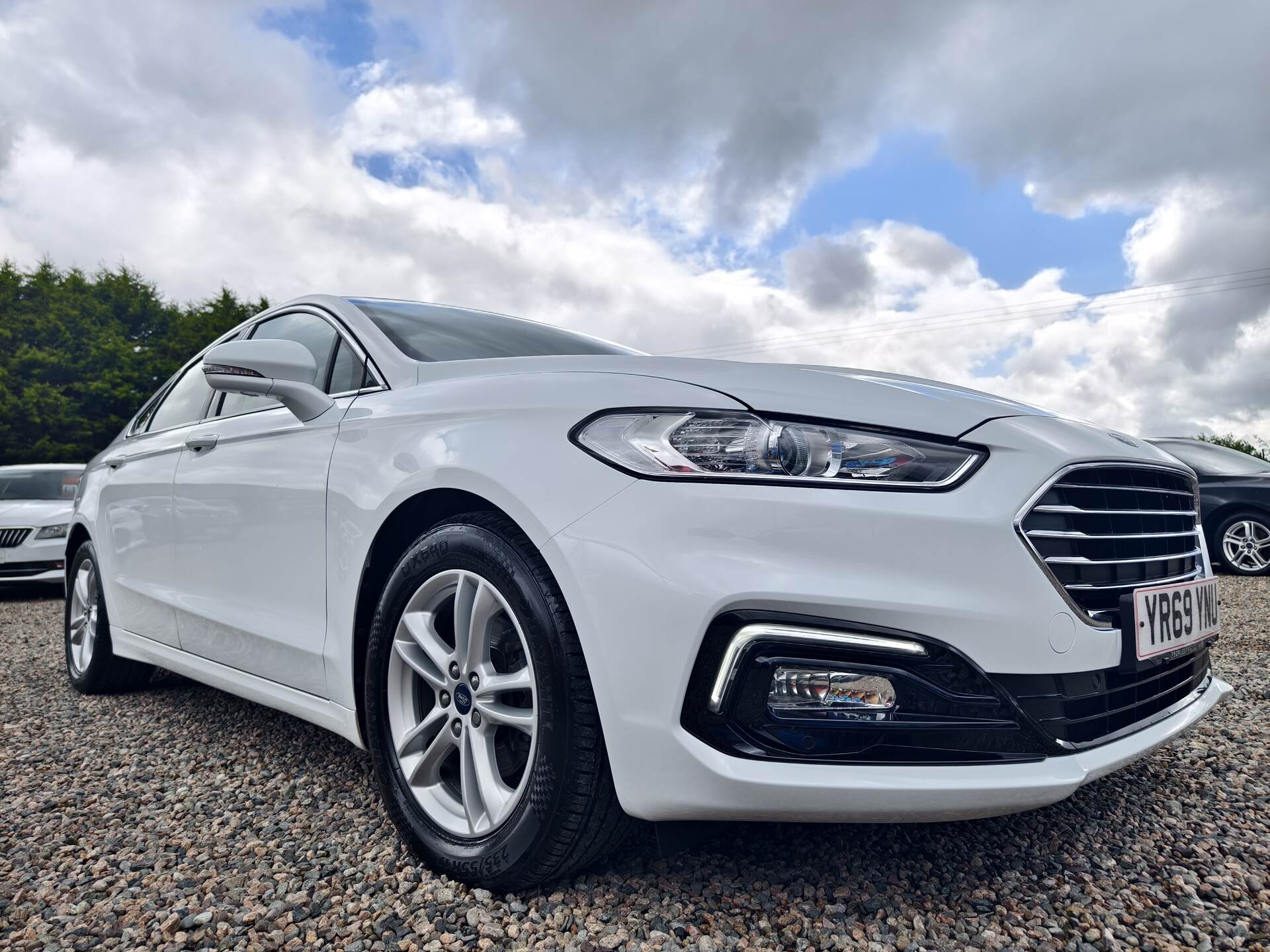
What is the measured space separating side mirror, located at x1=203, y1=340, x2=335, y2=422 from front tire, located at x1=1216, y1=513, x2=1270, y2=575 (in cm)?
827

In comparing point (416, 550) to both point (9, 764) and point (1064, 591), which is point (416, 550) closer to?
point (1064, 591)

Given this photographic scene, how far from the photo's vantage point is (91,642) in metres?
3.98

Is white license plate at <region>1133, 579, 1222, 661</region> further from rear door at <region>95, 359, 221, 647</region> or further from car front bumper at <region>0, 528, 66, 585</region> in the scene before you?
car front bumper at <region>0, 528, 66, 585</region>

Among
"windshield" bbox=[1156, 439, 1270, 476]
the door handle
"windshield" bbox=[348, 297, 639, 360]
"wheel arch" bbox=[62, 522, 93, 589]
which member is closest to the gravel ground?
the door handle

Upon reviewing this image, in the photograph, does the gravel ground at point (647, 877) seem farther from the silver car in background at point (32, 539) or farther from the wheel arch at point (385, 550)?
the silver car in background at point (32, 539)

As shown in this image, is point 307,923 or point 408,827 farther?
point 408,827

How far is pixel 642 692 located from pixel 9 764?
8.46 ft

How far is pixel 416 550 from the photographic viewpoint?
6.52 ft

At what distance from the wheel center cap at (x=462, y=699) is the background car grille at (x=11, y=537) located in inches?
355

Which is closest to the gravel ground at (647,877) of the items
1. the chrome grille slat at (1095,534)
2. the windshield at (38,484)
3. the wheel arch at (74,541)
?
the chrome grille slat at (1095,534)

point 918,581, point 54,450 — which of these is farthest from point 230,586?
point 54,450

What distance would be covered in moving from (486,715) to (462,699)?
0.30 ft

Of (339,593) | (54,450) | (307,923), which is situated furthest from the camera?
(54,450)

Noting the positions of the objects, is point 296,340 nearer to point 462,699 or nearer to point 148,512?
point 148,512
